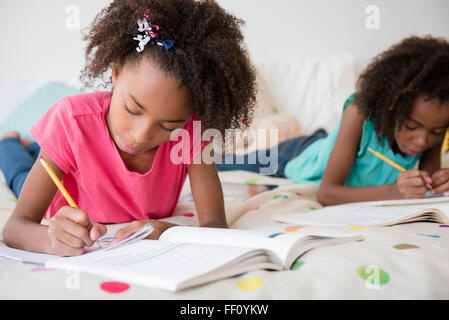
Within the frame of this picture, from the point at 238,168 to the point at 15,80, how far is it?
1.50 metres

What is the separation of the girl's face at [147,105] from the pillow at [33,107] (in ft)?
4.49

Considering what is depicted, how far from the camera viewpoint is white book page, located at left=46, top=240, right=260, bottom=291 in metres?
0.47

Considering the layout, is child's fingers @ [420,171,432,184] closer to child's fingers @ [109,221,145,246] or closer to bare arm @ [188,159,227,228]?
bare arm @ [188,159,227,228]

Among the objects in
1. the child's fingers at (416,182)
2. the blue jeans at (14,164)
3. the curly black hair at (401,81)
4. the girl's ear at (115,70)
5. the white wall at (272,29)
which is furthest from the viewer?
the white wall at (272,29)

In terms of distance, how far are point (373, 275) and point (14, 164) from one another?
3.74 ft

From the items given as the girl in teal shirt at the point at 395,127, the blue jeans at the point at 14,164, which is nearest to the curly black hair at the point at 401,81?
the girl in teal shirt at the point at 395,127

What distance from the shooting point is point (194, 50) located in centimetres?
77

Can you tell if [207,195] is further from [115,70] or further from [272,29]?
[272,29]

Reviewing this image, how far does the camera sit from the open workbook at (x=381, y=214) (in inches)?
32.7

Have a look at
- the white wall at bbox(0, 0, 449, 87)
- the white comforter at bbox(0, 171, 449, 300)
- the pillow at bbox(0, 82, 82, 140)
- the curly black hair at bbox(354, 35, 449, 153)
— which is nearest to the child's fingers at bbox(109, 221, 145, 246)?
the white comforter at bbox(0, 171, 449, 300)

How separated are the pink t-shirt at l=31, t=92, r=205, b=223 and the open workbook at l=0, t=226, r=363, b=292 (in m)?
0.29

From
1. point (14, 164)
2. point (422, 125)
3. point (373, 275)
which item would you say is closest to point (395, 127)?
point (422, 125)

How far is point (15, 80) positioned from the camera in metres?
2.41

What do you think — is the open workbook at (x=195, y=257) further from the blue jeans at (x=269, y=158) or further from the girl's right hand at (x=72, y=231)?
the blue jeans at (x=269, y=158)
